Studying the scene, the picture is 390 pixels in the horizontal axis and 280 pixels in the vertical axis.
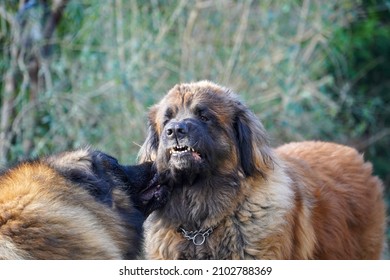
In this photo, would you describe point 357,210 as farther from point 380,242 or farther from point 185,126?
point 185,126

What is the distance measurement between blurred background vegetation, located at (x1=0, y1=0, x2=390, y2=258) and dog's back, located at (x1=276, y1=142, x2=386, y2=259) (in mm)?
2770

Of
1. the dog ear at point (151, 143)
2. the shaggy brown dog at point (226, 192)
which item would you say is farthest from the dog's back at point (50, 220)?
the dog ear at point (151, 143)

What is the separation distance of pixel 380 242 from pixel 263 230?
1658 mm

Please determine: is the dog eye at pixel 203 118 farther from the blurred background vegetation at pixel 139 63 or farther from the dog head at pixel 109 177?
the blurred background vegetation at pixel 139 63

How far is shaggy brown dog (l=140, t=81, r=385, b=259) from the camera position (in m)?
6.30

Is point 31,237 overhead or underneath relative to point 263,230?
overhead

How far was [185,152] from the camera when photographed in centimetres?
623

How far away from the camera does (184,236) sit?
6500 millimetres

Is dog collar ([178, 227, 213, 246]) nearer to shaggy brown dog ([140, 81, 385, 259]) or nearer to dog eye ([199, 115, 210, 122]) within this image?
shaggy brown dog ([140, 81, 385, 259])

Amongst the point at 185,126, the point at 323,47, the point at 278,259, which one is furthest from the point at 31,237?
the point at 323,47

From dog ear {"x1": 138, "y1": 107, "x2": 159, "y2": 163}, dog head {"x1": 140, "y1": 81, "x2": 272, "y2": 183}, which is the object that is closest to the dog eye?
dog head {"x1": 140, "y1": 81, "x2": 272, "y2": 183}

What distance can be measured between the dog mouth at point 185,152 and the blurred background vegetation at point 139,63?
9.60 ft

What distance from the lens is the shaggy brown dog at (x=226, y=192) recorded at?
6297 mm
